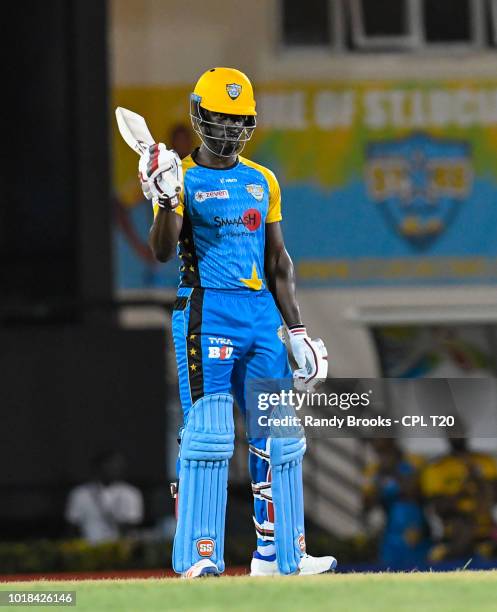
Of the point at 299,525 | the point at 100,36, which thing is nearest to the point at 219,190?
the point at 299,525

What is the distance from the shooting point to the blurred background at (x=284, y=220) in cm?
Answer: 1339

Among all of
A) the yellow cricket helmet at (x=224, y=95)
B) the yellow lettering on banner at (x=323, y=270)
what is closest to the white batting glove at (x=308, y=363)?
the yellow cricket helmet at (x=224, y=95)

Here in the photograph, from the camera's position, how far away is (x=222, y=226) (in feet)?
21.1

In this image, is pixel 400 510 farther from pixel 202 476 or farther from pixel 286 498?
pixel 202 476

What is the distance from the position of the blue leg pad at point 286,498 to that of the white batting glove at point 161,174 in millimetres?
1057

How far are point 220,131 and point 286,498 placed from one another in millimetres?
1456

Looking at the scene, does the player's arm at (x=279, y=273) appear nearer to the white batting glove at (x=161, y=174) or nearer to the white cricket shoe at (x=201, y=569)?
the white batting glove at (x=161, y=174)

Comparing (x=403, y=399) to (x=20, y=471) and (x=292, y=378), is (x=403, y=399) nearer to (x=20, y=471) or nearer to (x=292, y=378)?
(x=292, y=378)

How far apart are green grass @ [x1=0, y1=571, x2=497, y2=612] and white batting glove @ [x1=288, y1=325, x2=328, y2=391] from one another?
0.76m

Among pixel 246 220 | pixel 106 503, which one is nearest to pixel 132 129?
pixel 246 220

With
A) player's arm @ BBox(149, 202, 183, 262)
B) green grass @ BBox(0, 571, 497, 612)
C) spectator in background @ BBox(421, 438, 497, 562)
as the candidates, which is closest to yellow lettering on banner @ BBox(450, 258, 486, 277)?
spectator in background @ BBox(421, 438, 497, 562)

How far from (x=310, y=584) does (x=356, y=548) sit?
7.26m

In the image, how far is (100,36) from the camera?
14422 mm

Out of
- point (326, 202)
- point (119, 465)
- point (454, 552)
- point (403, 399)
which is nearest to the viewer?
point (403, 399)
